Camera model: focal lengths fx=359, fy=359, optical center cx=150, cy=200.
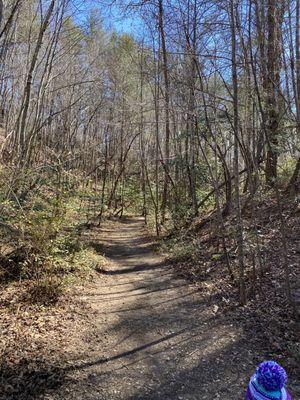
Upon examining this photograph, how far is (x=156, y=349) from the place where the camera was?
4.79 m

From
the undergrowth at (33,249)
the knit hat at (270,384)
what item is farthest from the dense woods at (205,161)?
the knit hat at (270,384)

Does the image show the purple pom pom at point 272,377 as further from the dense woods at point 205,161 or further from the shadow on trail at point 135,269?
the shadow on trail at point 135,269

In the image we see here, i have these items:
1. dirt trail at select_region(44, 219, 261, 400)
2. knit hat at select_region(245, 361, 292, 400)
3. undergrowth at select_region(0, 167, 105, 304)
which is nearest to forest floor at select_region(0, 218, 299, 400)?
dirt trail at select_region(44, 219, 261, 400)

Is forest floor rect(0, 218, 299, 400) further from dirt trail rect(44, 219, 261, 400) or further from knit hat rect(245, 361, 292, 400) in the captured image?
knit hat rect(245, 361, 292, 400)

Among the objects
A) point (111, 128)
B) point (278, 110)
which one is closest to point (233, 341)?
point (278, 110)

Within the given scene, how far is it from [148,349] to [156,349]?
0.11 m

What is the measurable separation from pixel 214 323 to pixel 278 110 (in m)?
4.31

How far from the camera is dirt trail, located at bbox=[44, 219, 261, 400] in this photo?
153 inches

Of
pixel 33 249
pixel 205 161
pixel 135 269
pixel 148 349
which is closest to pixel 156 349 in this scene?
pixel 148 349

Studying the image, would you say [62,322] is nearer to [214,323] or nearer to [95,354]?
[95,354]

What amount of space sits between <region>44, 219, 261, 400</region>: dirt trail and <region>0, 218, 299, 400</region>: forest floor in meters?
0.01

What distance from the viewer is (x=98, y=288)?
23.8ft

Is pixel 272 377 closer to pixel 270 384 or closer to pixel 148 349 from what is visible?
pixel 270 384

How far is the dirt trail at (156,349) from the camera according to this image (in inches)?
153
